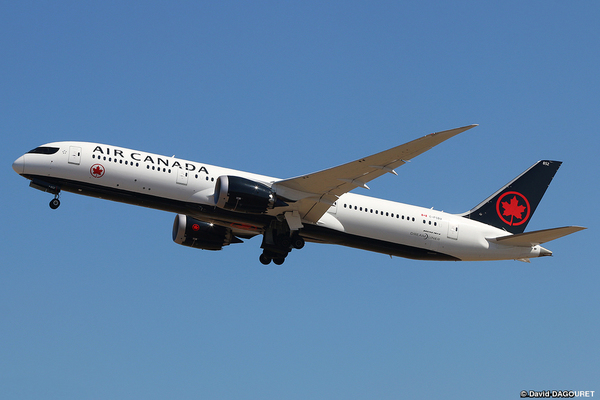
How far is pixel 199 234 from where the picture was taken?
3731cm

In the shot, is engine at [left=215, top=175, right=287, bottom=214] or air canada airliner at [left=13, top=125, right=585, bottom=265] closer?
engine at [left=215, top=175, right=287, bottom=214]

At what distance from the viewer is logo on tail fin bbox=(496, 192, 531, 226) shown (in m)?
38.0

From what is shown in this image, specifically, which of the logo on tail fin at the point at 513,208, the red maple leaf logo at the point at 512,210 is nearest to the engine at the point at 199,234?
the logo on tail fin at the point at 513,208

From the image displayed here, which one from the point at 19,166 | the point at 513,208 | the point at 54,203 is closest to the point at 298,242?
the point at 54,203

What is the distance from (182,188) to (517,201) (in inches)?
741

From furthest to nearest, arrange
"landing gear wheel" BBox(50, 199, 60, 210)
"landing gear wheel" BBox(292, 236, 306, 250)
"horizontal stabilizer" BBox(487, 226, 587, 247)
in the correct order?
"landing gear wheel" BBox(292, 236, 306, 250) → "horizontal stabilizer" BBox(487, 226, 587, 247) → "landing gear wheel" BBox(50, 199, 60, 210)

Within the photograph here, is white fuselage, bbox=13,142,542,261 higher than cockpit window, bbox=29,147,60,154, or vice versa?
cockpit window, bbox=29,147,60,154

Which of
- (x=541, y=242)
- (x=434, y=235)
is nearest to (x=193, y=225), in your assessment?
(x=434, y=235)

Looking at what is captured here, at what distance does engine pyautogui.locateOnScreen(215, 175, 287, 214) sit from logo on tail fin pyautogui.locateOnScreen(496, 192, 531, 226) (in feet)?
45.6

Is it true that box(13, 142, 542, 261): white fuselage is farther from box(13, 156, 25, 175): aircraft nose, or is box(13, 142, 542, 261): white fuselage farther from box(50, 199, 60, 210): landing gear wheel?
box(50, 199, 60, 210): landing gear wheel

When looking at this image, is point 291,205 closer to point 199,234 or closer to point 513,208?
point 199,234

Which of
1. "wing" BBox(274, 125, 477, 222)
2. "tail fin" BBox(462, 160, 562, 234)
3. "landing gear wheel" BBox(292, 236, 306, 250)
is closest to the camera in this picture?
"wing" BBox(274, 125, 477, 222)

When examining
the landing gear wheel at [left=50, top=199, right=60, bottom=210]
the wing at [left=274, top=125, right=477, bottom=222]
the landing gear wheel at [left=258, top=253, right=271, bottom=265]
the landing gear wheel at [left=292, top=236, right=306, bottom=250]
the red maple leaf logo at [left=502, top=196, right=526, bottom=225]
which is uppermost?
the red maple leaf logo at [left=502, top=196, right=526, bottom=225]

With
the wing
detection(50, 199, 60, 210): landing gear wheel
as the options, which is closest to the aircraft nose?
detection(50, 199, 60, 210): landing gear wheel
